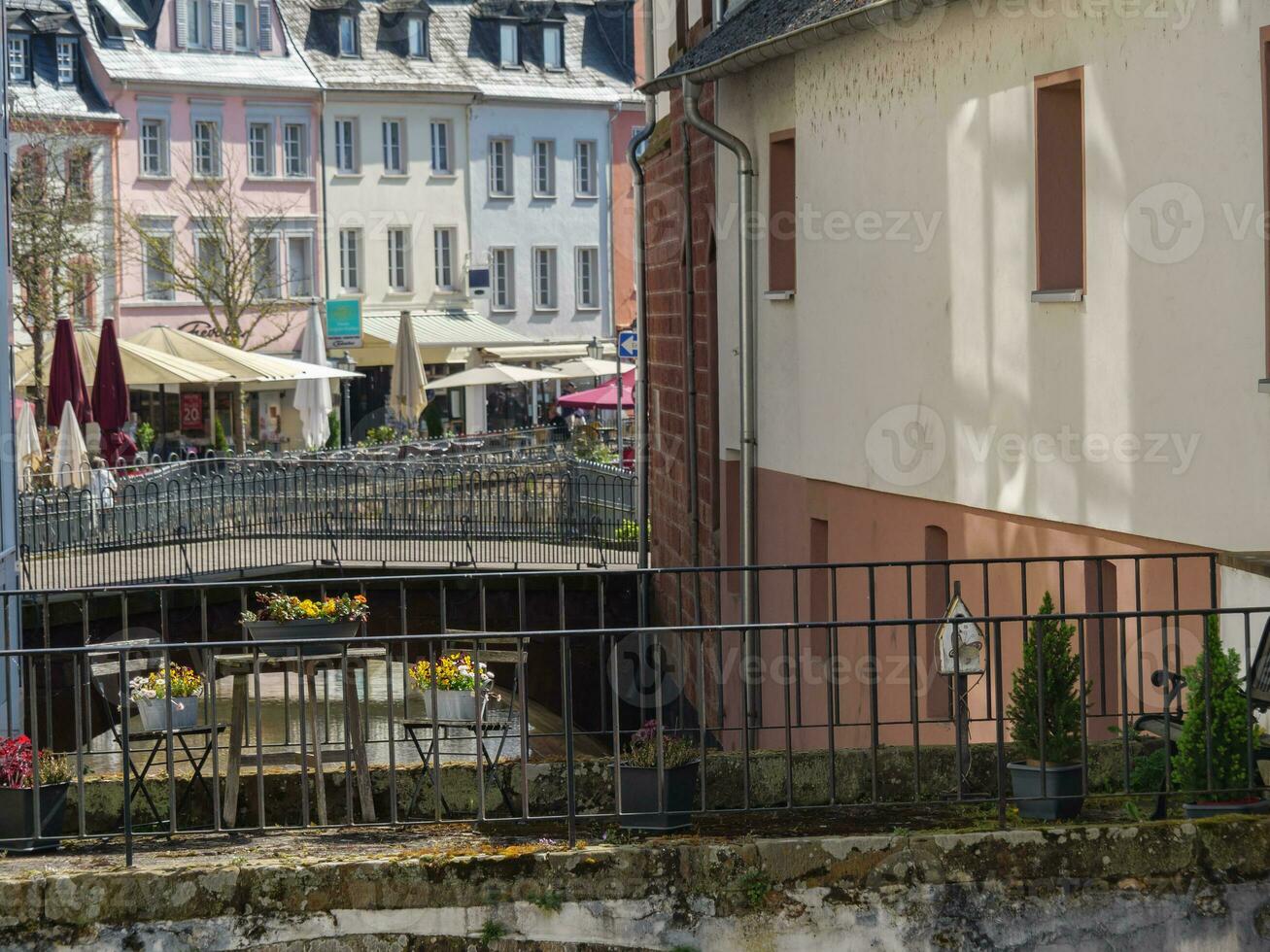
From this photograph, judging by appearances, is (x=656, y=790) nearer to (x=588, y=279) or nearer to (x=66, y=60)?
(x=66, y=60)

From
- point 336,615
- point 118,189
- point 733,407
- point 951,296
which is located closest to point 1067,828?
point 336,615

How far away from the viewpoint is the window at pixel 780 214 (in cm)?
1481

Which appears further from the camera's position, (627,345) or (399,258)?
(399,258)

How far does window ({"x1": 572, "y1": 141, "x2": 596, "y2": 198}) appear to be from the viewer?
56.0 metres

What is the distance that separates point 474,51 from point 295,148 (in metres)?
6.42

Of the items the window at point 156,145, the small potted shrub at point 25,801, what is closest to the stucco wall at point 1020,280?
the small potted shrub at point 25,801

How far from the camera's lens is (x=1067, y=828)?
21.3ft

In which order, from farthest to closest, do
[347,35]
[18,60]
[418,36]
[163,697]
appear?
[418,36] → [347,35] → [18,60] → [163,697]

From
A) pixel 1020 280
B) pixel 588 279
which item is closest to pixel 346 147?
pixel 588 279

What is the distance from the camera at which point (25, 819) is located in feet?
23.6

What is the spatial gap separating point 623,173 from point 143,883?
5164 cm

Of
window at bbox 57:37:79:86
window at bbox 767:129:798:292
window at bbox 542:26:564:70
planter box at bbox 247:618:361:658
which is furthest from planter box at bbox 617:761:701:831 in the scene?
window at bbox 542:26:564:70

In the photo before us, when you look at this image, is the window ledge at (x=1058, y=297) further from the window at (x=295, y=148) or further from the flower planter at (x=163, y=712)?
the window at (x=295, y=148)

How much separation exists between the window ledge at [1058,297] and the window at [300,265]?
42.4 m
